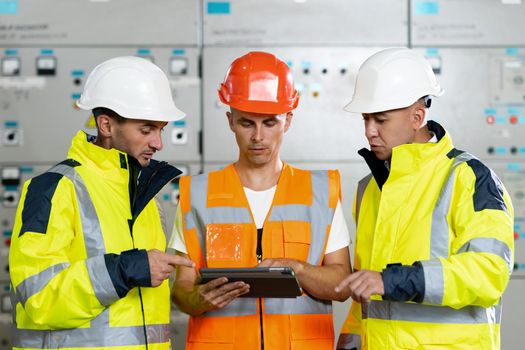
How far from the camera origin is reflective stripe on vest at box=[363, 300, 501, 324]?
220 cm

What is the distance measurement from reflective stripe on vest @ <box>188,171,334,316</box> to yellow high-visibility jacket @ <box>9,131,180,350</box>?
0.46 ft

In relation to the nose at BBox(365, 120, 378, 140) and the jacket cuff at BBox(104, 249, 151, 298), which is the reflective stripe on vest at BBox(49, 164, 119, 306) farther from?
the nose at BBox(365, 120, 378, 140)

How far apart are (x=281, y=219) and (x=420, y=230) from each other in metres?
0.45

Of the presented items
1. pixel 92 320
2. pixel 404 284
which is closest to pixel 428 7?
pixel 404 284

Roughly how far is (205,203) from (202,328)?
392mm

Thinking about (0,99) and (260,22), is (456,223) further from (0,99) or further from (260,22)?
(0,99)

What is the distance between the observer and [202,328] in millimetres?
2424

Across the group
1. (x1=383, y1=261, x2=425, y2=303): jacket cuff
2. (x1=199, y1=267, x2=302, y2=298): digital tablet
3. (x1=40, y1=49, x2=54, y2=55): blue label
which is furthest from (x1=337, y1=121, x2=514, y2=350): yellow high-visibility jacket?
(x1=40, y1=49, x2=54, y2=55): blue label

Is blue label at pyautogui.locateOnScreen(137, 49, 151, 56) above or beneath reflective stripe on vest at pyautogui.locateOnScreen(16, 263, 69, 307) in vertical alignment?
above

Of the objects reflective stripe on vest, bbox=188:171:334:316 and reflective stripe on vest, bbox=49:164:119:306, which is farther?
reflective stripe on vest, bbox=188:171:334:316

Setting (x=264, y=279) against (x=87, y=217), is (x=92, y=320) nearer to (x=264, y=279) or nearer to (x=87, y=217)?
(x=87, y=217)

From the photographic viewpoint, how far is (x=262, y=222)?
96.7 inches

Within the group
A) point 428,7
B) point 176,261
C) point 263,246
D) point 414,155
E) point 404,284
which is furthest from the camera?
point 428,7

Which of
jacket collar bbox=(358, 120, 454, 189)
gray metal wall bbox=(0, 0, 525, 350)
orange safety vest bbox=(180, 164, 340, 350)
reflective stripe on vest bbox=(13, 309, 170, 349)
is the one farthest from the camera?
gray metal wall bbox=(0, 0, 525, 350)
